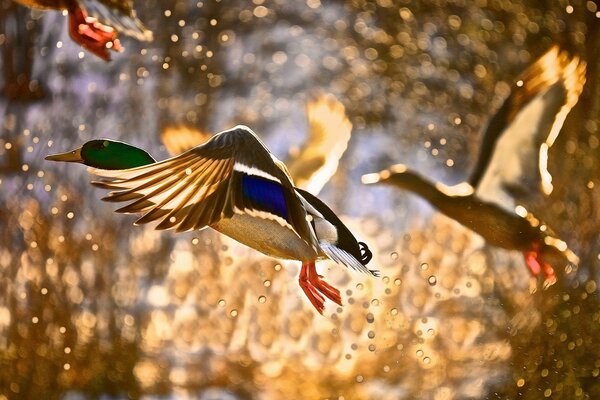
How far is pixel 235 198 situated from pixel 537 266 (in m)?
0.43

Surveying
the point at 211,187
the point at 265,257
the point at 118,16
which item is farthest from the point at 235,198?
the point at 118,16

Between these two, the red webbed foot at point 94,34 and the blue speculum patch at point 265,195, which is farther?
the red webbed foot at point 94,34

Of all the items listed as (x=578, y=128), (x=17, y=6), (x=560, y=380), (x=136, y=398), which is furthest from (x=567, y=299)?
(x=17, y=6)

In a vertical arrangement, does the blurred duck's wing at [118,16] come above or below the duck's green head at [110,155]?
above

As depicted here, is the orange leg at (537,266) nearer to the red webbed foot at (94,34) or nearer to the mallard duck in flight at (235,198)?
the mallard duck in flight at (235,198)

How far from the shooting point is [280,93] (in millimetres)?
1062

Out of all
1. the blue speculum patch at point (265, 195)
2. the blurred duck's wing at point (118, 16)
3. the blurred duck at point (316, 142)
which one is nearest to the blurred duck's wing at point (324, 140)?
the blurred duck at point (316, 142)

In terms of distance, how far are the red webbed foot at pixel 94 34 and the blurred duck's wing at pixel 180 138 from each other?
0.42ft

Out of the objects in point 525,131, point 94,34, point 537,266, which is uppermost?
point 94,34

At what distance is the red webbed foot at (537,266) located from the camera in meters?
1.09

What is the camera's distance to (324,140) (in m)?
1.07

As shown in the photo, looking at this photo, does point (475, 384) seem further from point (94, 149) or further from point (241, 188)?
point (94, 149)

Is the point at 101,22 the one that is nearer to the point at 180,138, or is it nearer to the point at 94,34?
the point at 94,34

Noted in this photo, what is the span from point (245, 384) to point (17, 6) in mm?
582
